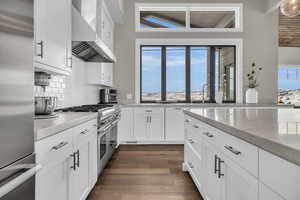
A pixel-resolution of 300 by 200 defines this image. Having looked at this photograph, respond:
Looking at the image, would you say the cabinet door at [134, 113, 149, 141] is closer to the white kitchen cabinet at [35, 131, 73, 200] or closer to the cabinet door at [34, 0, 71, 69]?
the cabinet door at [34, 0, 71, 69]

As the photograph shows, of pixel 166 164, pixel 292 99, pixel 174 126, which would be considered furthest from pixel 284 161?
pixel 292 99

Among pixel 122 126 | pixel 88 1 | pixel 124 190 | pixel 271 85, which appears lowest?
pixel 124 190

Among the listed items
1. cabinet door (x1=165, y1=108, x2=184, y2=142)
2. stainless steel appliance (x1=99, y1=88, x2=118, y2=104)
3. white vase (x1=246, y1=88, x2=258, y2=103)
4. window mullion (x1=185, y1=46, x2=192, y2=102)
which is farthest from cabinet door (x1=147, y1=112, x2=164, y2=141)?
white vase (x1=246, y1=88, x2=258, y2=103)

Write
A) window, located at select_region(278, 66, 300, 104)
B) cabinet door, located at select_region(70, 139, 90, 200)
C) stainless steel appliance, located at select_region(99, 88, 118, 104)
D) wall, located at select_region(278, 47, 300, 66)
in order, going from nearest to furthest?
cabinet door, located at select_region(70, 139, 90, 200)
stainless steel appliance, located at select_region(99, 88, 118, 104)
wall, located at select_region(278, 47, 300, 66)
window, located at select_region(278, 66, 300, 104)

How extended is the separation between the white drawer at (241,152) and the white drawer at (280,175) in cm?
6

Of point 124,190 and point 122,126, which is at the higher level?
point 122,126

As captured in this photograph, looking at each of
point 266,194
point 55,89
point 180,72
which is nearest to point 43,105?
point 55,89

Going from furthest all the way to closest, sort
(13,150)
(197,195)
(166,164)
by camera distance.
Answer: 1. (166,164)
2. (197,195)
3. (13,150)

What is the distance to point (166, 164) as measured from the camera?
328cm

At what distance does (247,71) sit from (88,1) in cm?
385

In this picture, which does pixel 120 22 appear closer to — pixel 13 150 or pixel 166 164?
pixel 166 164

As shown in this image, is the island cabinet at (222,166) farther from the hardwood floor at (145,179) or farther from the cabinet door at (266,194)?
the hardwood floor at (145,179)

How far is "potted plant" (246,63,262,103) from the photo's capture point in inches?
192

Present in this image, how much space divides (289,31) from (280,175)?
793 centimetres
